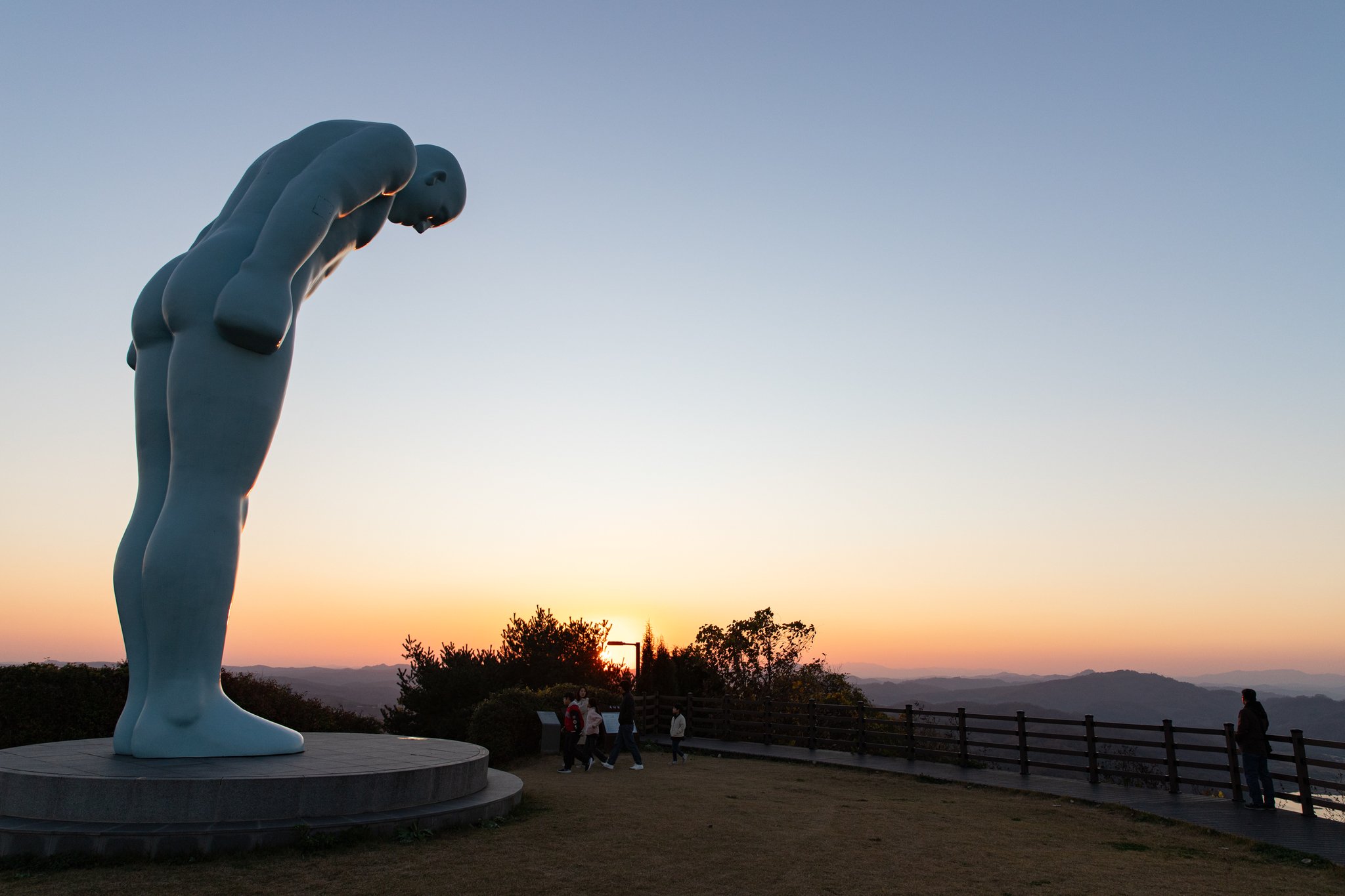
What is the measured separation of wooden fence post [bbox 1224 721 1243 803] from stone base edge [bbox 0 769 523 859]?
9.85m

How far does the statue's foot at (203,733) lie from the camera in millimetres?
7293

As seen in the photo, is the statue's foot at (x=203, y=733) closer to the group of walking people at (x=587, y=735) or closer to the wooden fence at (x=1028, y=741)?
the group of walking people at (x=587, y=735)

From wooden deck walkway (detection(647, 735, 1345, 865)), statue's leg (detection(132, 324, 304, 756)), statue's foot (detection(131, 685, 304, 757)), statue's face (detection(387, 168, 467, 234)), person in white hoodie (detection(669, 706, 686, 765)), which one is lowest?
wooden deck walkway (detection(647, 735, 1345, 865))

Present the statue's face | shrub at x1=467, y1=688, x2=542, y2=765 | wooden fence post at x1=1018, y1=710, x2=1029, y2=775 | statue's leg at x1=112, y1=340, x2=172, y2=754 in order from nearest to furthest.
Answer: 1. statue's leg at x1=112, y1=340, x2=172, y2=754
2. the statue's face
3. wooden fence post at x1=1018, y1=710, x2=1029, y2=775
4. shrub at x1=467, y1=688, x2=542, y2=765

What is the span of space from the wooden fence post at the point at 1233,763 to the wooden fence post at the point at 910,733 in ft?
17.2

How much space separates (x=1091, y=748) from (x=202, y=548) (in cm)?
1179

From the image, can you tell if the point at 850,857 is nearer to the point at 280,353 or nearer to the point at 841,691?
the point at 280,353

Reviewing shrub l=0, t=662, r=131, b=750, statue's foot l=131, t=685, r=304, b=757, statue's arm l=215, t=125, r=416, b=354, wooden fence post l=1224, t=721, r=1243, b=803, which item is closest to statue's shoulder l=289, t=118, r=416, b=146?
statue's arm l=215, t=125, r=416, b=354

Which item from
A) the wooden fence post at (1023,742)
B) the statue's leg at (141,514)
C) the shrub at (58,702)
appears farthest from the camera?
the wooden fence post at (1023,742)

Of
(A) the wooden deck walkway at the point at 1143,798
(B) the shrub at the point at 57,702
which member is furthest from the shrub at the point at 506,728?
(B) the shrub at the point at 57,702

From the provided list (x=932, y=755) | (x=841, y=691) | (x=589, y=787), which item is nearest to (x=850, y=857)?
(x=589, y=787)

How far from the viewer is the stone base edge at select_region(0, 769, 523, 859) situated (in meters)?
6.08

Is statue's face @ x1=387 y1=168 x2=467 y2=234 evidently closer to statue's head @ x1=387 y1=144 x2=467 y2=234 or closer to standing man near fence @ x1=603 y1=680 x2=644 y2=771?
statue's head @ x1=387 y1=144 x2=467 y2=234

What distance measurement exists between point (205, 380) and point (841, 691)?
29.7 meters
